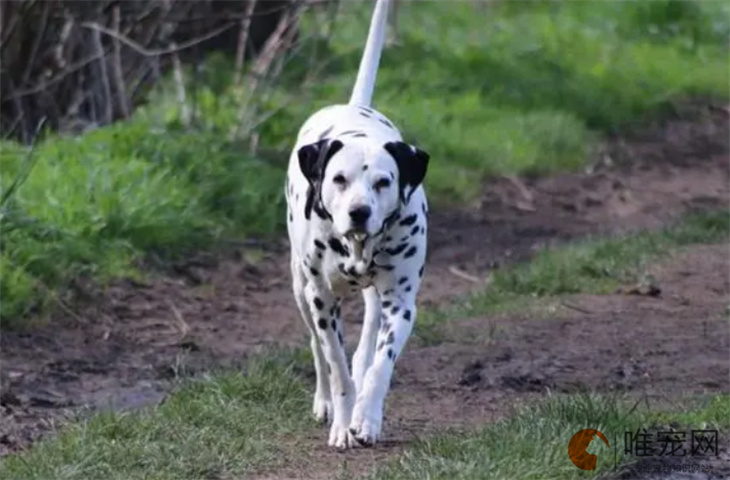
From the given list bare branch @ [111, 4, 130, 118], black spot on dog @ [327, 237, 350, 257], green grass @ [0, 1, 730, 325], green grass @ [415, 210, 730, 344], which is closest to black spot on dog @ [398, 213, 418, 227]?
black spot on dog @ [327, 237, 350, 257]

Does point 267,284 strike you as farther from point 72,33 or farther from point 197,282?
point 72,33

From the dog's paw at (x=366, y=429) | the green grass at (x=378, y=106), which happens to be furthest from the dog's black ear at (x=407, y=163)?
the green grass at (x=378, y=106)

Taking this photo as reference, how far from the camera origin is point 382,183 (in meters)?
6.49

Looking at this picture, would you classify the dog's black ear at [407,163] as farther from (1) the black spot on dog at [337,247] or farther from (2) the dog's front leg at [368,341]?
(2) the dog's front leg at [368,341]

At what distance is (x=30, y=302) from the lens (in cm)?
920

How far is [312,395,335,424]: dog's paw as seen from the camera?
7184mm

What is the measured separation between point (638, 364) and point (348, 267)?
1910 mm

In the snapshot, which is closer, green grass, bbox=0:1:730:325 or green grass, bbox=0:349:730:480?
green grass, bbox=0:349:730:480

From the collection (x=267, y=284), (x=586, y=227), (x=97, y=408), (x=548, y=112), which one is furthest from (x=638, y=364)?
(x=548, y=112)

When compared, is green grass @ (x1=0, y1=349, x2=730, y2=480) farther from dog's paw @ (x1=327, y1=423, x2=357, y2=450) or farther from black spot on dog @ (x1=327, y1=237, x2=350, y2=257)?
black spot on dog @ (x1=327, y1=237, x2=350, y2=257)

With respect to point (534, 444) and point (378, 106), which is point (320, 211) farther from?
point (378, 106)

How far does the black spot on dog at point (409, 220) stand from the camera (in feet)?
22.1

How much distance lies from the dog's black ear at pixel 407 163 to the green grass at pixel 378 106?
2.98 metres

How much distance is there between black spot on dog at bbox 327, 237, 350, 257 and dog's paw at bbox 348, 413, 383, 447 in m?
0.55
